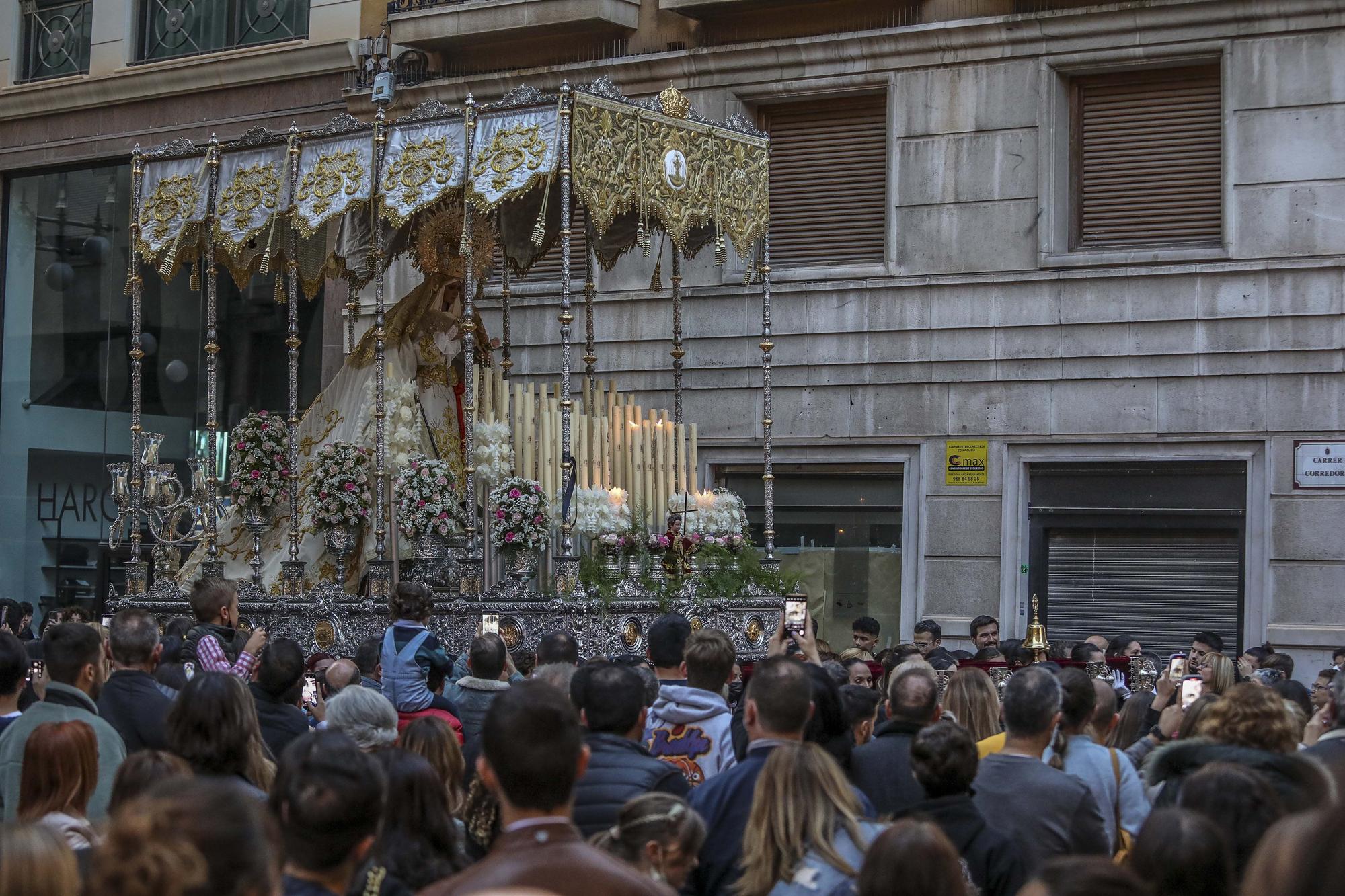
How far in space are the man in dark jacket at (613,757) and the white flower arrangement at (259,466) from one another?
36.4 feet

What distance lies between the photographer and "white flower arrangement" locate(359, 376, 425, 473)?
1591cm

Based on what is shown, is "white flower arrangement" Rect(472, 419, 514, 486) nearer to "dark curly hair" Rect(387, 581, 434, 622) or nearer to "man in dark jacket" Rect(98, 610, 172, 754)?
"dark curly hair" Rect(387, 581, 434, 622)

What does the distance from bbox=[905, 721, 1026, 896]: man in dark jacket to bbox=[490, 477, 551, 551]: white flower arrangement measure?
8.65 metres

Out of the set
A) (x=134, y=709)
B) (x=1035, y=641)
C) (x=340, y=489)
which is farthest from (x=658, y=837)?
(x=340, y=489)

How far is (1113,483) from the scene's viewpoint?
1653 cm

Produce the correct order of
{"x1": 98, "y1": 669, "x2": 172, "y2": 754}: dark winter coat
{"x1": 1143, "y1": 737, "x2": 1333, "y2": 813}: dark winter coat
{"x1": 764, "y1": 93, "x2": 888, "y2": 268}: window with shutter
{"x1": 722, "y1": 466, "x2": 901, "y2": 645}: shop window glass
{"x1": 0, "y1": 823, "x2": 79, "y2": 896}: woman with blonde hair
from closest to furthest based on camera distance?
1. {"x1": 0, "y1": 823, "x2": 79, "y2": 896}: woman with blonde hair
2. {"x1": 1143, "y1": 737, "x2": 1333, "y2": 813}: dark winter coat
3. {"x1": 98, "y1": 669, "x2": 172, "y2": 754}: dark winter coat
4. {"x1": 722, "y1": 466, "x2": 901, "y2": 645}: shop window glass
5. {"x1": 764, "y1": 93, "x2": 888, "y2": 268}: window with shutter

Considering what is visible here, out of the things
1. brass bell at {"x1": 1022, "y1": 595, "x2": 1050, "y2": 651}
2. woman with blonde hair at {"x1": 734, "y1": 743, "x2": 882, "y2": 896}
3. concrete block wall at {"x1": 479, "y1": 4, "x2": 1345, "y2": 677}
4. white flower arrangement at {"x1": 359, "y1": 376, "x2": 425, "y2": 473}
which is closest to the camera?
woman with blonde hair at {"x1": 734, "y1": 743, "x2": 882, "y2": 896}

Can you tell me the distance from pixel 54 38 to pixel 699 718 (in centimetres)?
1953

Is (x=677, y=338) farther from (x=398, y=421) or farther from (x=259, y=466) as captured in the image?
(x=259, y=466)

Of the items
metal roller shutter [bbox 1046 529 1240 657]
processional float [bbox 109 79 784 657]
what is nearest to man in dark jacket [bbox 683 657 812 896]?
processional float [bbox 109 79 784 657]

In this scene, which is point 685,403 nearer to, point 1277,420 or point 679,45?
point 679,45

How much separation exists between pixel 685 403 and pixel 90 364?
30.1 ft

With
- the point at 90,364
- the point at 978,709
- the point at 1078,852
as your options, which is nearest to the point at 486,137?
the point at 978,709

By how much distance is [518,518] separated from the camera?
13992mm
